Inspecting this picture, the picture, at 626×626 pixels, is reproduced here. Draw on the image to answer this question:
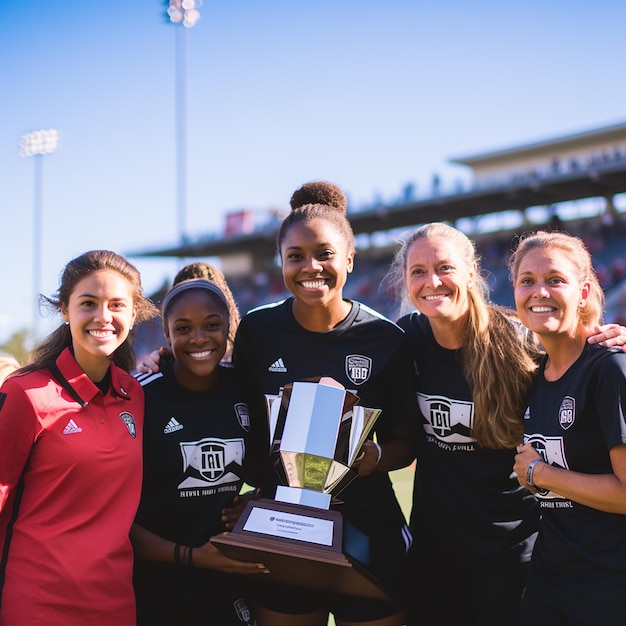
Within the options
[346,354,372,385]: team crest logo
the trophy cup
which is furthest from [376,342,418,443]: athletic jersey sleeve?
the trophy cup

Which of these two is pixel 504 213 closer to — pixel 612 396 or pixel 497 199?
pixel 497 199

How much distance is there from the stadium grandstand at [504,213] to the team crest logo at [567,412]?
53.0 ft

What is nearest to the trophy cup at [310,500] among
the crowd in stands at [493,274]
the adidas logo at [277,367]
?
the adidas logo at [277,367]

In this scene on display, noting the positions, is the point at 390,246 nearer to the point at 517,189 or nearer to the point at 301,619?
the point at 517,189

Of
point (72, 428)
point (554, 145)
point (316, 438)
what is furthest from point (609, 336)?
point (554, 145)

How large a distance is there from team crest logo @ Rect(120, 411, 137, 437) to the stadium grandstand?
1678 centimetres

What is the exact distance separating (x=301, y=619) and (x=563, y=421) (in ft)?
4.40

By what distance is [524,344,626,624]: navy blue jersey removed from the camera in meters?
2.42

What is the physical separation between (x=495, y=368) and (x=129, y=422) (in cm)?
155

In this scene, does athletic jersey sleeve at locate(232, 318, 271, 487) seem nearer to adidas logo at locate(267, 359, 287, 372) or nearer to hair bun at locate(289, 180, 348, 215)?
adidas logo at locate(267, 359, 287, 372)

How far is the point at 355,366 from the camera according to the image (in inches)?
118

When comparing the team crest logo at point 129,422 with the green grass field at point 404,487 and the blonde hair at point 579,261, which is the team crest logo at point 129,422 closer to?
the blonde hair at point 579,261

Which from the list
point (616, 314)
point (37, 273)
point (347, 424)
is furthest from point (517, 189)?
point (347, 424)

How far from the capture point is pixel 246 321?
325cm
